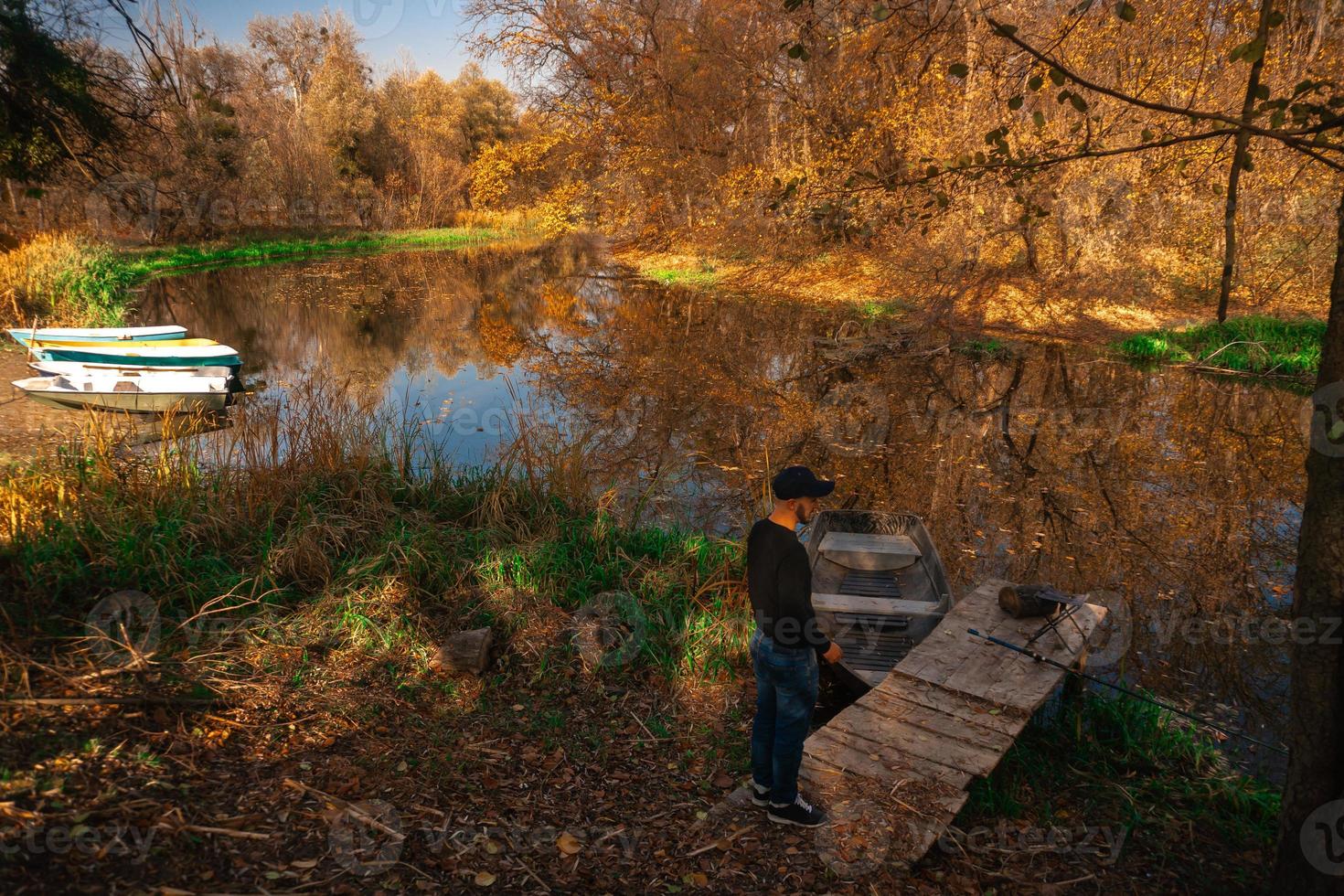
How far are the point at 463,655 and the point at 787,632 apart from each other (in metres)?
2.66

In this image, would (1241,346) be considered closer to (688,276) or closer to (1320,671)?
(1320,671)

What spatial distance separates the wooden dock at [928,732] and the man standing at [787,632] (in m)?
0.36

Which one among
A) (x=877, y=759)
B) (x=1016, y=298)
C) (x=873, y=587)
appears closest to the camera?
(x=877, y=759)

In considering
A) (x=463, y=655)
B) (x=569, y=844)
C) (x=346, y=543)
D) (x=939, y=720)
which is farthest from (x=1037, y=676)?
(x=346, y=543)

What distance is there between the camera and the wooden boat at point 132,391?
1278 centimetres

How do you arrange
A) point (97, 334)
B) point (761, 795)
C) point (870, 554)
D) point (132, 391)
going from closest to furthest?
point (761, 795), point (870, 554), point (132, 391), point (97, 334)

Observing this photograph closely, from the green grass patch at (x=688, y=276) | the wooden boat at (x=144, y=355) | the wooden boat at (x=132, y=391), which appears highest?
the green grass patch at (x=688, y=276)

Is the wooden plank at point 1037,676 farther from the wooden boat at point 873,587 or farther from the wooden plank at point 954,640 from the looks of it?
the wooden boat at point 873,587

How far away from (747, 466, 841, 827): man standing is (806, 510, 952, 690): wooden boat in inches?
73.4

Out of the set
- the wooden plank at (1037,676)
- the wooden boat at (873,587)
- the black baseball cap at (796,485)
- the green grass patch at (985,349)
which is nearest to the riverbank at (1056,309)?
the green grass patch at (985,349)

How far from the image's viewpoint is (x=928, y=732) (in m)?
4.89

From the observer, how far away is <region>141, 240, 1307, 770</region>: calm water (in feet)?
26.8

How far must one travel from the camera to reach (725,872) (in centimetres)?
392

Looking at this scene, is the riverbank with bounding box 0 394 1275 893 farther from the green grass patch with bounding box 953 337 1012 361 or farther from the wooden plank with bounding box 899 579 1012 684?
the green grass patch with bounding box 953 337 1012 361
